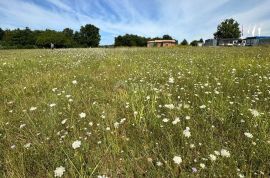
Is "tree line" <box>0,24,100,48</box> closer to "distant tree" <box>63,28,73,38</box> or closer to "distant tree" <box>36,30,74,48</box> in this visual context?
"distant tree" <box>36,30,74,48</box>

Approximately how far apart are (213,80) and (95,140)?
157 inches

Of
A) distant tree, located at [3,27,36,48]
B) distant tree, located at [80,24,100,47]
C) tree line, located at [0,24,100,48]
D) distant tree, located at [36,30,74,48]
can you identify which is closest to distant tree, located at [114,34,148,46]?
distant tree, located at [80,24,100,47]

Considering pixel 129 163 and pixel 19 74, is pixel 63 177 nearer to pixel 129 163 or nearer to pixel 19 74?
pixel 129 163

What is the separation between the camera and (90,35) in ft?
433

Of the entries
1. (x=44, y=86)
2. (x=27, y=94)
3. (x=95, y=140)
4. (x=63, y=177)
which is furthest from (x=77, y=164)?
(x=44, y=86)

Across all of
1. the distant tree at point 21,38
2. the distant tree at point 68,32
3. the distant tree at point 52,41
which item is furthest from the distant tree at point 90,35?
the distant tree at point 52,41

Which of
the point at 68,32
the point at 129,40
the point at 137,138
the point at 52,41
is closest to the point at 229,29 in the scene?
the point at 129,40

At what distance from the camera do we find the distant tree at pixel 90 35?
12788 centimetres

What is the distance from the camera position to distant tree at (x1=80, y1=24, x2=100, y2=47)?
12788cm

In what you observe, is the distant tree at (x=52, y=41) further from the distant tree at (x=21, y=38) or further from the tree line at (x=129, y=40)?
the tree line at (x=129, y=40)

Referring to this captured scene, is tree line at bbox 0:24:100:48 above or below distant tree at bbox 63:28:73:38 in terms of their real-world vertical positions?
below

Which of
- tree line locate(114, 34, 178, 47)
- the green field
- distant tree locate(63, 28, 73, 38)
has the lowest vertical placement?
the green field

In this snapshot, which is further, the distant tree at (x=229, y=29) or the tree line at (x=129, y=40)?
the tree line at (x=129, y=40)

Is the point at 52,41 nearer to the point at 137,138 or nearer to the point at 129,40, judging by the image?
the point at 129,40
